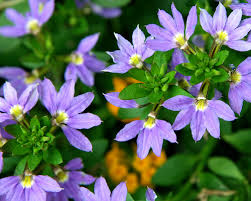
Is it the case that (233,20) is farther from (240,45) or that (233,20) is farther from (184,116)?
(184,116)

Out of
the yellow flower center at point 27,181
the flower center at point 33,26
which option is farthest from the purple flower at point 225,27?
the flower center at point 33,26

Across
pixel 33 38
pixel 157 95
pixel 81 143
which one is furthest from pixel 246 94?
pixel 33 38

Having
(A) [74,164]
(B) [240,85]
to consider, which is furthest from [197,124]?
(A) [74,164]

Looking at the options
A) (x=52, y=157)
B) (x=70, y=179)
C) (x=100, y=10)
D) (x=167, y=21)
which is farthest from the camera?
(x=100, y=10)

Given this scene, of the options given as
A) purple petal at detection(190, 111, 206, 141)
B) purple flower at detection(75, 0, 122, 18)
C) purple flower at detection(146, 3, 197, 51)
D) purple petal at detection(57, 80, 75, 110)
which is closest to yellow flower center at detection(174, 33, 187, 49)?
purple flower at detection(146, 3, 197, 51)

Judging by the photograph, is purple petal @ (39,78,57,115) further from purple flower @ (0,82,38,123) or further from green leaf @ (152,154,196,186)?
green leaf @ (152,154,196,186)

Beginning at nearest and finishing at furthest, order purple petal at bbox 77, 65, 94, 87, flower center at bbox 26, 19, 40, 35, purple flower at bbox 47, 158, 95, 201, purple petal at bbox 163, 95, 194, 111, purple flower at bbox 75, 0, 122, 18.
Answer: purple petal at bbox 163, 95, 194, 111 < purple flower at bbox 47, 158, 95, 201 < purple petal at bbox 77, 65, 94, 87 < flower center at bbox 26, 19, 40, 35 < purple flower at bbox 75, 0, 122, 18

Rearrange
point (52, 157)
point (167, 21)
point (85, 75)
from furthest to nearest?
1. point (85, 75)
2. point (52, 157)
3. point (167, 21)
